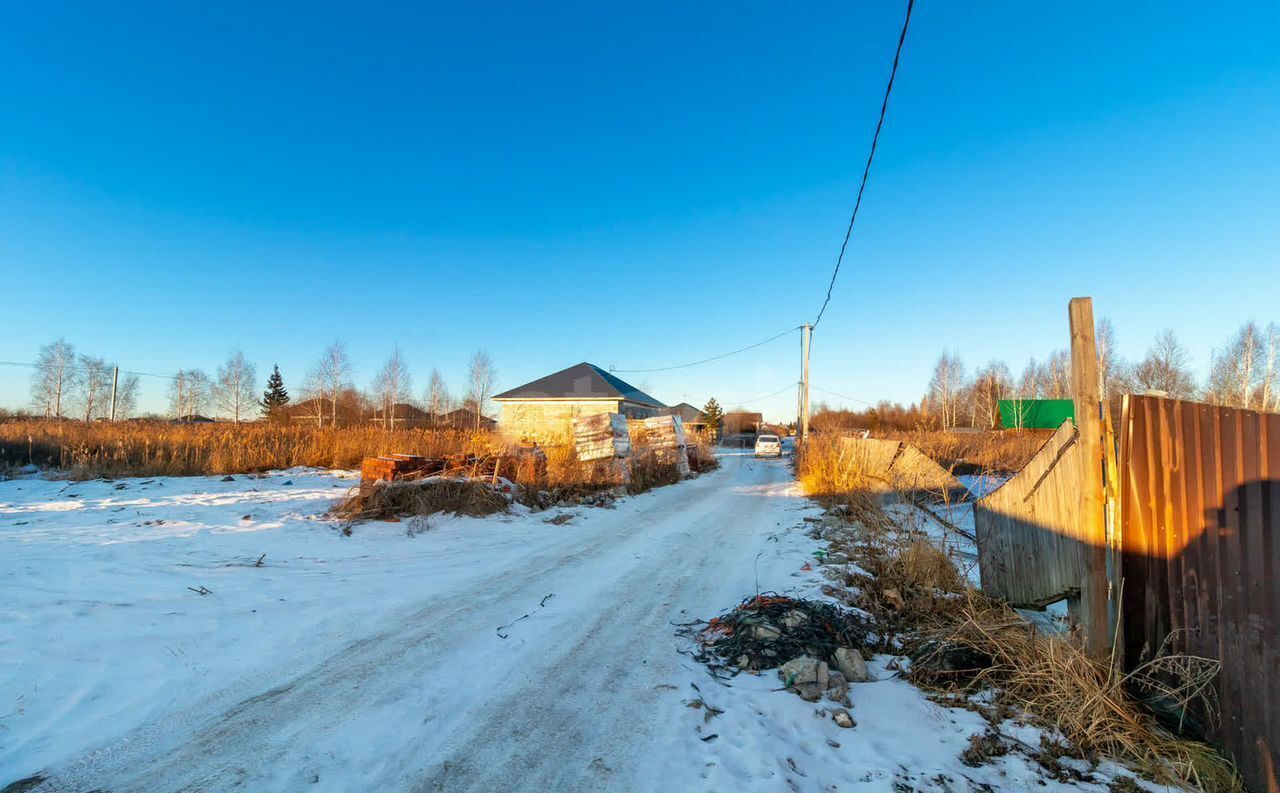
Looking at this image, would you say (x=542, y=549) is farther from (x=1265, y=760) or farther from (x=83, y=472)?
(x=83, y=472)

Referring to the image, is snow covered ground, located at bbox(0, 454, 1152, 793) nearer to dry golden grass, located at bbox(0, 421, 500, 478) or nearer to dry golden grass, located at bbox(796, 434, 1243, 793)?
dry golden grass, located at bbox(796, 434, 1243, 793)

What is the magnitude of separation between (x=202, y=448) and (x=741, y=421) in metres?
68.8

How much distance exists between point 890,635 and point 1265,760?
2023mm

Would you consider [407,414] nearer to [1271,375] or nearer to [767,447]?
[767,447]

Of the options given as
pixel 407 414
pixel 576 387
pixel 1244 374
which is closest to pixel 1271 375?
pixel 1244 374

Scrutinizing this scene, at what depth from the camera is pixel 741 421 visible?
76625mm

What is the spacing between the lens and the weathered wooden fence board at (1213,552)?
2.50 m

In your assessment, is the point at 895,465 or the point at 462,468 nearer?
the point at 895,465

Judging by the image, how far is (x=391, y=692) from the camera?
3117 millimetres

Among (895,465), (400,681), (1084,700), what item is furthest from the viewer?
(895,465)

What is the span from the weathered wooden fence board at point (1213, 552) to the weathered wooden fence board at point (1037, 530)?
1.18ft

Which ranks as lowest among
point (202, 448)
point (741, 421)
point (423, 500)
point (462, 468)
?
point (423, 500)

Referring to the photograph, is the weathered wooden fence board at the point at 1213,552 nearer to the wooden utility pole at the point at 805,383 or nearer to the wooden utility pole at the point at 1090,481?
the wooden utility pole at the point at 1090,481

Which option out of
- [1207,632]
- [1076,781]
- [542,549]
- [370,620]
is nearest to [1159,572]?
[1207,632]
